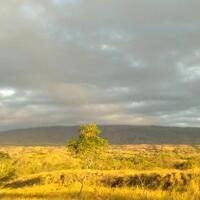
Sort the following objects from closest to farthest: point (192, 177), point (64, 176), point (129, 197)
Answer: point (129, 197)
point (192, 177)
point (64, 176)

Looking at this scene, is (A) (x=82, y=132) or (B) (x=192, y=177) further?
(A) (x=82, y=132)

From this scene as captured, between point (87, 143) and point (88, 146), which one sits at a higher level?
point (87, 143)

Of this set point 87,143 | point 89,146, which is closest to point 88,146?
point 89,146

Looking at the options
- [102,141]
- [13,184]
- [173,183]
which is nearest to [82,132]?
[102,141]

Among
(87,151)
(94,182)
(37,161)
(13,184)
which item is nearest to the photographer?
(94,182)

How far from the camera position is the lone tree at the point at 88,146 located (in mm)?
65938

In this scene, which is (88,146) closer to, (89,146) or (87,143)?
(89,146)

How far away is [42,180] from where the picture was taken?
43.0m

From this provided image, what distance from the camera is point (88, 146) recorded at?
66.1 meters

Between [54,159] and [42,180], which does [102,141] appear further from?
[54,159]

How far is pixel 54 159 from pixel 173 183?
298 feet

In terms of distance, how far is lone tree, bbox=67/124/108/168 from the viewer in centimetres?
6594

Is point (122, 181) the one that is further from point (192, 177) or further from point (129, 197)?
point (129, 197)

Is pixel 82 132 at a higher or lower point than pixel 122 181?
higher
